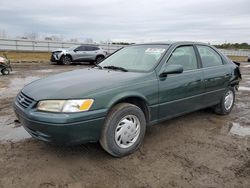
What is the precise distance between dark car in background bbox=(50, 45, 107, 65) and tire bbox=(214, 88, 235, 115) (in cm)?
1478

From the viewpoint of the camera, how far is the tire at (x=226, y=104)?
17.6 feet

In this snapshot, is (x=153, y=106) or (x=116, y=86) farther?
(x=153, y=106)

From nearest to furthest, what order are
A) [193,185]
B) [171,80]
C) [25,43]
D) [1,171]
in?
[193,185] < [1,171] < [171,80] < [25,43]

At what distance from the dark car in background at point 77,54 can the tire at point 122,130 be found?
52.2ft

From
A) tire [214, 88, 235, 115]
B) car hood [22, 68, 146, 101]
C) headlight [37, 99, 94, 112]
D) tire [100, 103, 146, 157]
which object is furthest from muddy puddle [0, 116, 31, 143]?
tire [214, 88, 235, 115]

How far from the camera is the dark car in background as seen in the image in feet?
61.3

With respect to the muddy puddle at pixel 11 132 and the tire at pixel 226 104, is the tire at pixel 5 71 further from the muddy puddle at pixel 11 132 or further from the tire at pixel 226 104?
the tire at pixel 226 104

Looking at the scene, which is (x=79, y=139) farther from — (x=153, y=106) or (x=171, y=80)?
(x=171, y=80)

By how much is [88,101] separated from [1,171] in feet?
4.18

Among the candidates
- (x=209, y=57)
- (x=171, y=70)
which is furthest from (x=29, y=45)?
(x=171, y=70)

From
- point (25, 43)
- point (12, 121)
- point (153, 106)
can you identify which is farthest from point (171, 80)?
point (25, 43)

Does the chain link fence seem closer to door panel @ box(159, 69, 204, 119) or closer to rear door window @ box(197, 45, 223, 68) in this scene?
rear door window @ box(197, 45, 223, 68)

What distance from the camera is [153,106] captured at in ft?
12.3

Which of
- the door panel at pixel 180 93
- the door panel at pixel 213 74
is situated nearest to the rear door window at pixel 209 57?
the door panel at pixel 213 74
